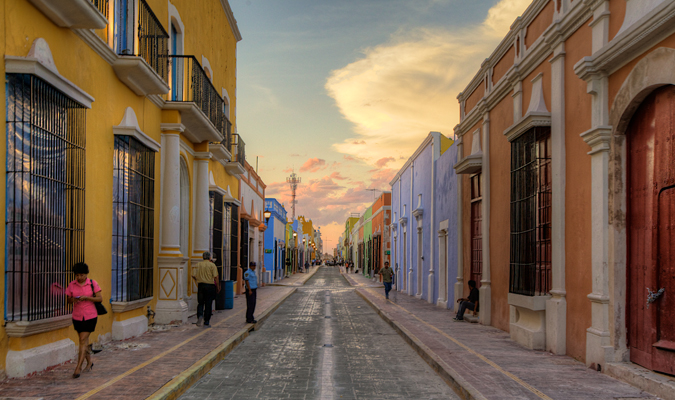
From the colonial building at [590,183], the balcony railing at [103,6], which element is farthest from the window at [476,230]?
the balcony railing at [103,6]

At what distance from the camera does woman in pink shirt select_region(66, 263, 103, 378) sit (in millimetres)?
6852

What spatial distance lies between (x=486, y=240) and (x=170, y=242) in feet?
24.5

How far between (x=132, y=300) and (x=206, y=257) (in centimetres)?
271

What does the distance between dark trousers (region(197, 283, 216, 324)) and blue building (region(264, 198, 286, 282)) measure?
78.3 feet

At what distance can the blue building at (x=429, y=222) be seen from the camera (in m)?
18.3

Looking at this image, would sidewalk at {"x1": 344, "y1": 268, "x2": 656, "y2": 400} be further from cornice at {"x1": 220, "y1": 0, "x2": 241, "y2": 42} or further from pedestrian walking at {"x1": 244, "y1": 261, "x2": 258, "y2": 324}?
cornice at {"x1": 220, "y1": 0, "x2": 241, "y2": 42}

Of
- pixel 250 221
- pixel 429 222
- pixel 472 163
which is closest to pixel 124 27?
pixel 472 163

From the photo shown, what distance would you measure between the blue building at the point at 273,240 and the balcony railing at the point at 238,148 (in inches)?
623

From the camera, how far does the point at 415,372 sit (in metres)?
8.14

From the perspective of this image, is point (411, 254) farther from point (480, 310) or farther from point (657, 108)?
point (657, 108)

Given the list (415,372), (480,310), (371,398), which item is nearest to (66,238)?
(371,398)

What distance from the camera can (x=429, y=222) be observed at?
871 inches

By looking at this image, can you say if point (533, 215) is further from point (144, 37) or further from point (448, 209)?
point (448, 209)

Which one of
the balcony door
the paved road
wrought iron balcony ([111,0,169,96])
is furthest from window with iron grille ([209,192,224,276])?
the balcony door
